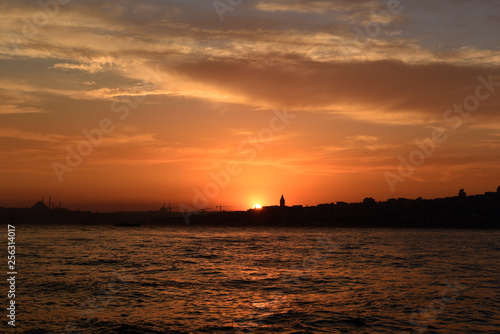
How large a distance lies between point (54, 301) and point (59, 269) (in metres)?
20.6

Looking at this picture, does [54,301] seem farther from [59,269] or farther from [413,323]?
[413,323]

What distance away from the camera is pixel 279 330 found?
24562 millimetres

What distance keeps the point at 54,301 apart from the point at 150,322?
31.9ft

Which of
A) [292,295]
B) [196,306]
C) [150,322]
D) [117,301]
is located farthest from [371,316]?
[117,301]

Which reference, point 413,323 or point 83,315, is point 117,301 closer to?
point 83,315

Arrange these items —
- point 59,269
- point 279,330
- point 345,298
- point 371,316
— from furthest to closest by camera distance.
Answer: point 59,269 → point 345,298 → point 371,316 → point 279,330

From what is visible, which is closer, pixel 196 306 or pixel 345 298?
pixel 196 306

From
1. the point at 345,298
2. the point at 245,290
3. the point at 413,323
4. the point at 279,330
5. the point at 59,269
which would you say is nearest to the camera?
the point at 279,330
